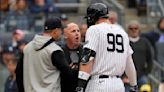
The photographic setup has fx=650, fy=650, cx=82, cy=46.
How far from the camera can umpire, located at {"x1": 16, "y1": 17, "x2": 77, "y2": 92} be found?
26.0 feet

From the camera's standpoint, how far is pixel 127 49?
798 centimetres

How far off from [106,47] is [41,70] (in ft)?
2.87

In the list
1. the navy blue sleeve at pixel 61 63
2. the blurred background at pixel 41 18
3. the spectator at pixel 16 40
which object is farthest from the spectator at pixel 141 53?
the navy blue sleeve at pixel 61 63

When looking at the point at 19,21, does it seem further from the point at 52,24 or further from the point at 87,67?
the point at 87,67

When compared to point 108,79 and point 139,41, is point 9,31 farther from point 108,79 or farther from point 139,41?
point 108,79

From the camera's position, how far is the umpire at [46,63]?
7.93 metres

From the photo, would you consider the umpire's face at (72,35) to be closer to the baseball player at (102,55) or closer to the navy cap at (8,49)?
the baseball player at (102,55)

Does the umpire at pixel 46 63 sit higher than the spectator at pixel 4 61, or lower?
higher

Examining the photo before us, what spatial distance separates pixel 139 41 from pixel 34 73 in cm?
458

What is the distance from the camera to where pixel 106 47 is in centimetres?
775

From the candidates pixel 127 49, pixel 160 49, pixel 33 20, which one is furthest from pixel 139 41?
pixel 127 49

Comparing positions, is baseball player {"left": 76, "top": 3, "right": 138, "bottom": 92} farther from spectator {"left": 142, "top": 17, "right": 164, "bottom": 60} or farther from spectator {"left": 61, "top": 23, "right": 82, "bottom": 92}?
spectator {"left": 142, "top": 17, "right": 164, "bottom": 60}

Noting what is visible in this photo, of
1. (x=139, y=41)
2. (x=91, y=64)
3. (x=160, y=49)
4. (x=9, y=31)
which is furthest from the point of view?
(x=9, y=31)

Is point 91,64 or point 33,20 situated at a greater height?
point 91,64
